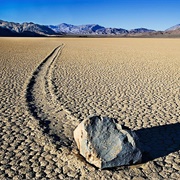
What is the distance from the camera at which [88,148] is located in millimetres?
4020

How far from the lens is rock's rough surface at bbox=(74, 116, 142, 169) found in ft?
12.9

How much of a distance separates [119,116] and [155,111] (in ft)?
3.12

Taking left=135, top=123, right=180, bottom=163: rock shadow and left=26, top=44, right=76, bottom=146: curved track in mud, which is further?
left=26, top=44, right=76, bottom=146: curved track in mud

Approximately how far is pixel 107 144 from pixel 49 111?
2965mm

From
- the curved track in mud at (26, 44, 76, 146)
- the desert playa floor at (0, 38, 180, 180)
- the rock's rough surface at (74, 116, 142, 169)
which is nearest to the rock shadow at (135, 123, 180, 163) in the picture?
the desert playa floor at (0, 38, 180, 180)

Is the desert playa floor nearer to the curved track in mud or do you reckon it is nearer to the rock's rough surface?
the curved track in mud

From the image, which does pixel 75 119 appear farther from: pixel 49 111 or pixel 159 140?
pixel 159 140

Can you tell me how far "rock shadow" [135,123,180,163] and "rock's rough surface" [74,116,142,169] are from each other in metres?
0.40

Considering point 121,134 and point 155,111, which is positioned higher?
point 121,134

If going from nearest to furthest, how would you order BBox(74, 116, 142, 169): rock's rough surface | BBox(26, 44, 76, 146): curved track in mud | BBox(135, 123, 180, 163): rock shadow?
BBox(74, 116, 142, 169): rock's rough surface < BBox(135, 123, 180, 163): rock shadow < BBox(26, 44, 76, 146): curved track in mud

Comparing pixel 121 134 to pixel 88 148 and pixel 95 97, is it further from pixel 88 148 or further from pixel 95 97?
pixel 95 97

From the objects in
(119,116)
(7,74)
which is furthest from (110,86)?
(7,74)

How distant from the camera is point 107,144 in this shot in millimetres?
3980

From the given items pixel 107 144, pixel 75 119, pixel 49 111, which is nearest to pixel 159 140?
pixel 107 144
